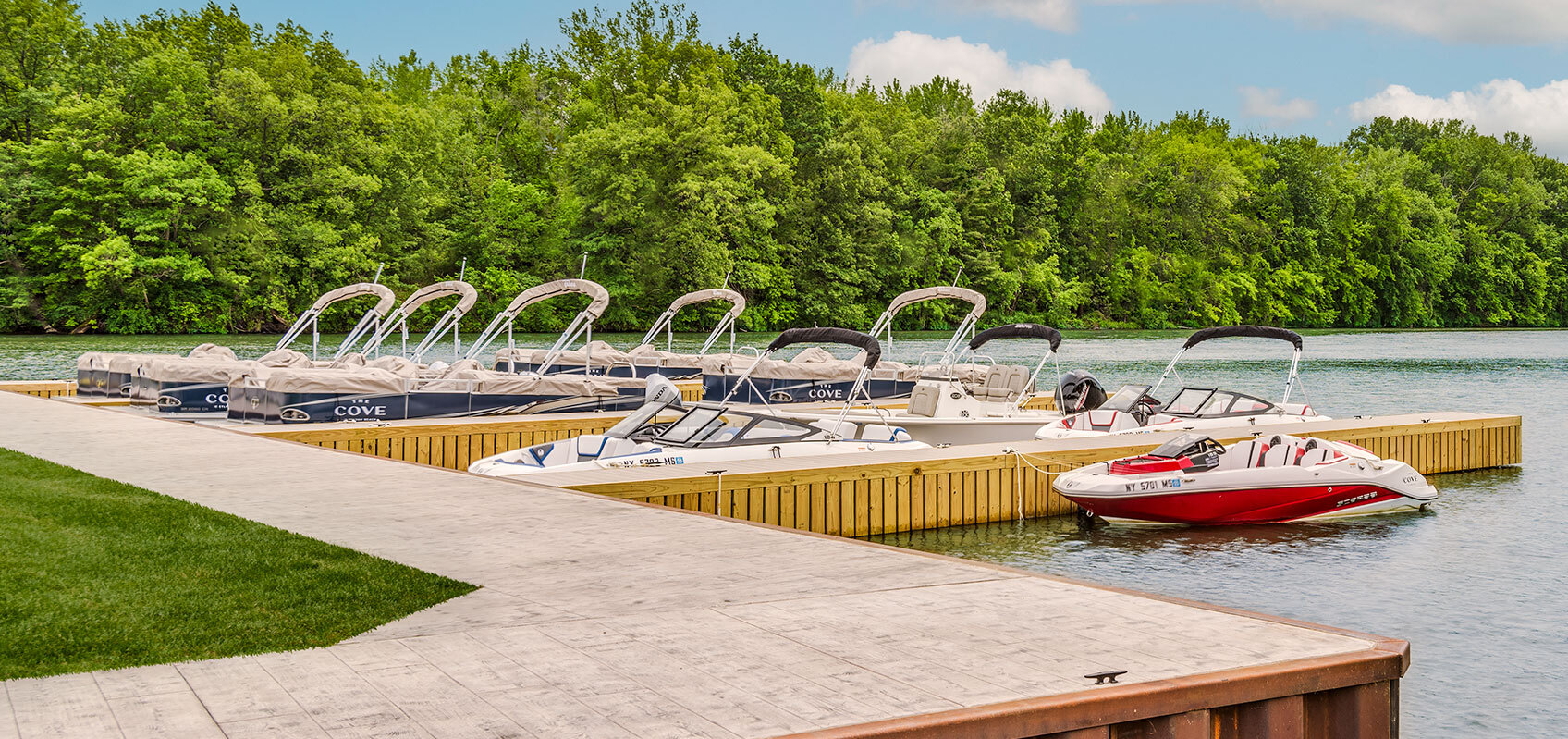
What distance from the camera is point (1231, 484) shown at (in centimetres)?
1527

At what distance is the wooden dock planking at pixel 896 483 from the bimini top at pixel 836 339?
10.4ft

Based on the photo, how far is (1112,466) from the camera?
605 inches

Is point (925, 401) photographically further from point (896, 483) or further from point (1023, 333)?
point (896, 483)

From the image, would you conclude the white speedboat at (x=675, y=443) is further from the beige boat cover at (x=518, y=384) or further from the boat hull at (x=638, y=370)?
the boat hull at (x=638, y=370)

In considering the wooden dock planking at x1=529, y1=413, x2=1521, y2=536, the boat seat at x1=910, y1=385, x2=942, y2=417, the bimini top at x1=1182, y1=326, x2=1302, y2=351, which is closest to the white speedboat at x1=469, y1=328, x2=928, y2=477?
the wooden dock planking at x1=529, y1=413, x2=1521, y2=536

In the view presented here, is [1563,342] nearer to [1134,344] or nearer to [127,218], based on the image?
[1134,344]

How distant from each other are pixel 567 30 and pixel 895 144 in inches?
867

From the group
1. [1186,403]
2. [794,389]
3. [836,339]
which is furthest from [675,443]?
[794,389]

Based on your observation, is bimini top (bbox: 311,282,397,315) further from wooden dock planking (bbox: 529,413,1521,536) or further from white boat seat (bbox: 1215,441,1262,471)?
white boat seat (bbox: 1215,441,1262,471)

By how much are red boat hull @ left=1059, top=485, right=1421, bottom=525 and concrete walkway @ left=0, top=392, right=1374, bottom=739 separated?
8.19 m

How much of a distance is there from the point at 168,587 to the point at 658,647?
272 cm

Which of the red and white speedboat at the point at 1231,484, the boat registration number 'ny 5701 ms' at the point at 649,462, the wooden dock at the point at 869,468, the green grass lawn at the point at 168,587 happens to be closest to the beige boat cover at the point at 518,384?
the wooden dock at the point at 869,468

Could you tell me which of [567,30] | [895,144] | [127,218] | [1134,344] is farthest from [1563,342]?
[127,218]

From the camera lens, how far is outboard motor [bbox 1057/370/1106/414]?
906 inches
